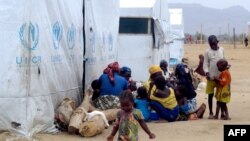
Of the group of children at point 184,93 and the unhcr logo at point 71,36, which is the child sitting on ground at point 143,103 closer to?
the group of children at point 184,93

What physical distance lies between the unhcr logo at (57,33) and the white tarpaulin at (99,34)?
140 centimetres

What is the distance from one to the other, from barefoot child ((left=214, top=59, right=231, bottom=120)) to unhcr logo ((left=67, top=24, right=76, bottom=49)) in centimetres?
248

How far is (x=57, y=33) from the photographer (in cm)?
897

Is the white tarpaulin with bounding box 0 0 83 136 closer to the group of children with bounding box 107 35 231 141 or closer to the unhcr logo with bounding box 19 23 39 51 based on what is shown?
the unhcr logo with bounding box 19 23 39 51

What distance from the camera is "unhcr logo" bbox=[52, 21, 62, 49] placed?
884 centimetres

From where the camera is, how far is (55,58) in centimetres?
891

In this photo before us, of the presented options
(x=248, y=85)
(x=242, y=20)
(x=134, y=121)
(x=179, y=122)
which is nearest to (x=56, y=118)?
(x=179, y=122)

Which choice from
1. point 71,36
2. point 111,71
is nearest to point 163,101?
point 111,71

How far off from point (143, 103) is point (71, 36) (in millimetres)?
1655

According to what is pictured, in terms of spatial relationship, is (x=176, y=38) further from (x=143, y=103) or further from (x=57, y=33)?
(x=57, y=33)

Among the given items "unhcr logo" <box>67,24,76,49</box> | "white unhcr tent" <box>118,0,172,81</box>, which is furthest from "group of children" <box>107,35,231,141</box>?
"white unhcr tent" <box>118,0,172,81</box>

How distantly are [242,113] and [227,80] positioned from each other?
156 cm

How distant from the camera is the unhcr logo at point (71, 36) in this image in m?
9.56

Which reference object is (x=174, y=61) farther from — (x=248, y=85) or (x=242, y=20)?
(x=242, y=20)
